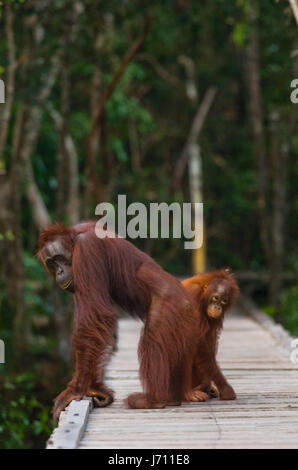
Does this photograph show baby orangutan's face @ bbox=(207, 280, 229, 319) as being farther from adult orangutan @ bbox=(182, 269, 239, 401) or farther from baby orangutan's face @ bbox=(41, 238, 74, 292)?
baby orangutan's face @ bbox=(41, 238, 74, 292)

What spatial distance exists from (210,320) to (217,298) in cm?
15

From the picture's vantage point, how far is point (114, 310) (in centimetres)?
381

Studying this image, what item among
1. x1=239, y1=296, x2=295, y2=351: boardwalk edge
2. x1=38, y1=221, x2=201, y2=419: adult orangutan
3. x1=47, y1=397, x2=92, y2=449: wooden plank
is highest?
x1=38, y1=221, x2=201, y2=419: adult orangutan

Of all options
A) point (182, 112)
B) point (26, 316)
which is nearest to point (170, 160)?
point (182, 112)

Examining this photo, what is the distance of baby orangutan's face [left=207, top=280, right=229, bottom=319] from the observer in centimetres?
397

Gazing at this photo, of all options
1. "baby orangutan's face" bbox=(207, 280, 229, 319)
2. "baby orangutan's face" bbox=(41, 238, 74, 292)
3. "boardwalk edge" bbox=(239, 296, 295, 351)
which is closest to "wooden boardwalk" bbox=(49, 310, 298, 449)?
"baby orangutan's face" bbox=(207, 280, 229, 319)

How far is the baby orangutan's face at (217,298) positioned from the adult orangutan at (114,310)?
97 mm

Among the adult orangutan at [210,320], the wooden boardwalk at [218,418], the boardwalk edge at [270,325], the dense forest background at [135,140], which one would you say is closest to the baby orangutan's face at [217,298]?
the adult orangutan at [210,320]

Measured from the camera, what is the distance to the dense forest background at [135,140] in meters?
8.29

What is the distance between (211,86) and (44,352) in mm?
6493

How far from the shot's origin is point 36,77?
813 cm

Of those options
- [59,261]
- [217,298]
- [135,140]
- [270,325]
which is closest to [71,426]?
[59,261]

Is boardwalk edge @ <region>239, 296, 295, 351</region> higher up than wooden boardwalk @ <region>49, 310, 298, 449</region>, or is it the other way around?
wooden boardwalk @ <region>49, 310, 298, 449</region>

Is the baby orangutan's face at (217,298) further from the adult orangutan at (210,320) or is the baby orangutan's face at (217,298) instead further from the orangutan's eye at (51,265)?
the orangutan's eye at (51,265)
